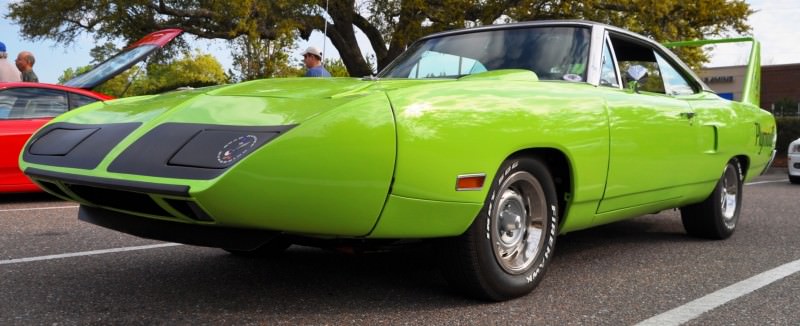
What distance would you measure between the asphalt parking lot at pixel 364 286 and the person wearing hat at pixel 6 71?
12.8 ft

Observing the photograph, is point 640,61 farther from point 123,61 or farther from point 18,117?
point 18,117

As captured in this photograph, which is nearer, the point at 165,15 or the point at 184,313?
the point at 184,313

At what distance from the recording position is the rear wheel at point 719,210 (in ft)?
16.7

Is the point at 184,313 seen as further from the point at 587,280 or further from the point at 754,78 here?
the point at 754,78

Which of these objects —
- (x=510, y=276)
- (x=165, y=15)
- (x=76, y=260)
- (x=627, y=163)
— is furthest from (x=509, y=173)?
(x=165, y=15)

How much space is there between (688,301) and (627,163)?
0.80 metres

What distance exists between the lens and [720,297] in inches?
134

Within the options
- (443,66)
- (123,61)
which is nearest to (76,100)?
(123,61)

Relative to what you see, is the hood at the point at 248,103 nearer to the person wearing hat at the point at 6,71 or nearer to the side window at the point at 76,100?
the side window at the point at 76,100

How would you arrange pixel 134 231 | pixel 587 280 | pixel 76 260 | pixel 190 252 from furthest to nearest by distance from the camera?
1. pixel 190 252
2. pixel 76 260
3. pixel 587 280
4. pixel 134 231

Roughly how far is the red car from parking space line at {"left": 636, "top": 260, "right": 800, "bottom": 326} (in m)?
5.56

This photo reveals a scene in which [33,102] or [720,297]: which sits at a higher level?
[33,102]

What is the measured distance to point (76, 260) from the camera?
13.3 ft

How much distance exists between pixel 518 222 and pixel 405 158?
894 millimetres
